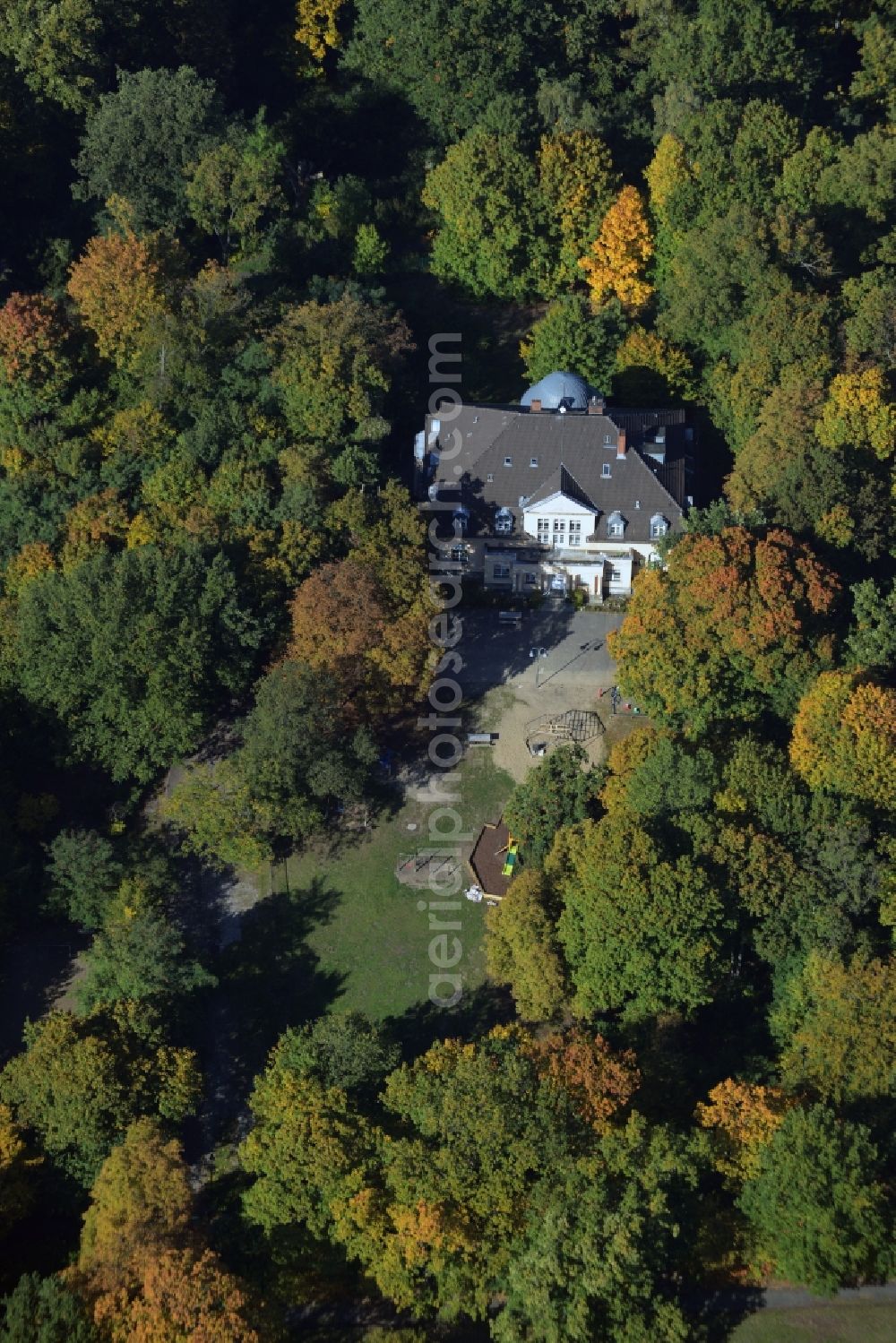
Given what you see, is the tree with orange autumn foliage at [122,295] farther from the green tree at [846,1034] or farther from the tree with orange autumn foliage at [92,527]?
the green tree at [846,1034]

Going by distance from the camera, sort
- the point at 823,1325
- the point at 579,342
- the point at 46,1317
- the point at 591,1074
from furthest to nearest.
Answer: the point at 579,342
the point at 591,1074
the point at 823,1325
the point at 46,1317

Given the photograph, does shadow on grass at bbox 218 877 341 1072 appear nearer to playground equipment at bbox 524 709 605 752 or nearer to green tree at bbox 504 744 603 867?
green tree at bbox 504 744 603 867

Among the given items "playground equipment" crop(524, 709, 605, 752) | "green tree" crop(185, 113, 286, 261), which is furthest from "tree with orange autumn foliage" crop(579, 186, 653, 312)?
"playground equipment" crop(524, 709, 605, 752)

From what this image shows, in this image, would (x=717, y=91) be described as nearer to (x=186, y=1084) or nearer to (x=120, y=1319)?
(x=186, y=1084)

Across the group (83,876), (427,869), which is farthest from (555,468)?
(83,876)

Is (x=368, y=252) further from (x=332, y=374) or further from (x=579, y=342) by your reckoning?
(x=579, y=342)

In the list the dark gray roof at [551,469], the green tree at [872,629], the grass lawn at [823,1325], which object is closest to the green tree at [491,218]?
the dark gray roof at [551,469]

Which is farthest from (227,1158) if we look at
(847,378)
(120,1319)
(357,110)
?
(357,110)
